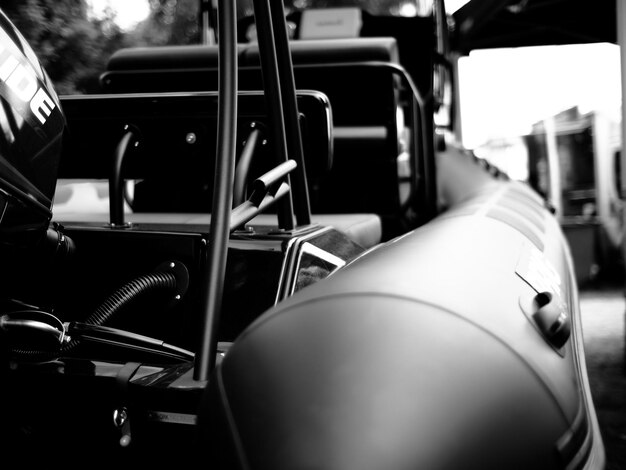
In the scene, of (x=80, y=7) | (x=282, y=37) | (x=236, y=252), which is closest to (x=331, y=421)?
(x=236, y=252)

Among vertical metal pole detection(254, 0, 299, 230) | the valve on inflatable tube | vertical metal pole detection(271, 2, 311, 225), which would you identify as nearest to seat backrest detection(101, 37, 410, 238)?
vertical metal pole detection(271, 2, 311, 225)

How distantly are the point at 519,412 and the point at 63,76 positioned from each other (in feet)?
17.1

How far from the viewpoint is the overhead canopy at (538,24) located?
669 centimetres

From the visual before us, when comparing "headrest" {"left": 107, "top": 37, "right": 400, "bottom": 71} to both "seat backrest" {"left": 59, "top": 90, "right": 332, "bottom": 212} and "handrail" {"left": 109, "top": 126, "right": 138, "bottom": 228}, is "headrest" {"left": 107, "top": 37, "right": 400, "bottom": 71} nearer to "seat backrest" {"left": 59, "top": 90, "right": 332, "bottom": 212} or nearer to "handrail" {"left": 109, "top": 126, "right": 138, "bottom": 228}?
"seat backrest" {"left": 59, "top": 90, "right": 332, "bottom": 212}

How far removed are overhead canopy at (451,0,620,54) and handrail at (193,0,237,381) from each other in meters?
5.81

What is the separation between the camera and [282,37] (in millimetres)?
1392

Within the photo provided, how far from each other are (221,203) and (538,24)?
6.67 meters

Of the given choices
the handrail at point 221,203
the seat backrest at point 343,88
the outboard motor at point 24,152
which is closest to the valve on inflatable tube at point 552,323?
the handrail at point 221,203

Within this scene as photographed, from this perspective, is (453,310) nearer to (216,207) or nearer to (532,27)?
(216,207)

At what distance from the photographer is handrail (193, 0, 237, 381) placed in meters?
0.99

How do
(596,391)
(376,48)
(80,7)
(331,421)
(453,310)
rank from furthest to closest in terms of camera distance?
(80,7) → (596,391) → (376,48) → (453,310) → (331,421)

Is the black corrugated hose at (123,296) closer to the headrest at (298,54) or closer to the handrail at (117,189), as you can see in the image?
the handrail at (117,189)

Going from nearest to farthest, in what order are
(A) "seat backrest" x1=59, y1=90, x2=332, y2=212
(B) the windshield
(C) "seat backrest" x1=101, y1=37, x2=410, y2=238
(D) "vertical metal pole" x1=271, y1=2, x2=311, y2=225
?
(D) "vertical metal pole" x1=271, y1=2, x2=311, y2=225 → (A) "seat backrest" x1=59, y1=90, x2=332, y2=212 → (C) "seat backrest" x1=101, y1=37, x2=410, y2=238 → (B) the windshield

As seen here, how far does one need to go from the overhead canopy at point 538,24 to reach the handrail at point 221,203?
5.81 metres
